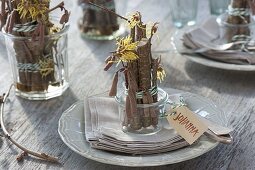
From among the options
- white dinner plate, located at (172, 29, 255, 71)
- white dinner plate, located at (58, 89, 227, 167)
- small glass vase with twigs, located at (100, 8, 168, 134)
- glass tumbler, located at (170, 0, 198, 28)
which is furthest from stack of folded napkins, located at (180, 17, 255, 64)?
small glass vase with twigs, located at (100, 8, 168, 134)

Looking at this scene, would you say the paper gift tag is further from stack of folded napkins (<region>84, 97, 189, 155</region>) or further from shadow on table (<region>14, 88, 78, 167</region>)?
shadow on table (<region>14, 88, 78, 167</region>)

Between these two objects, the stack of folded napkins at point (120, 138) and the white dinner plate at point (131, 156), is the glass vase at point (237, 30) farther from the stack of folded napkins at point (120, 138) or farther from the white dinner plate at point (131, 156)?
the stack of folded napkins at point (120, 138)

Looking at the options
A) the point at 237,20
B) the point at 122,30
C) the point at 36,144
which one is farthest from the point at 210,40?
the point at 36,144

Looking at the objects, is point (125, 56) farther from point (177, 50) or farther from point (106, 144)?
point (177, 50)

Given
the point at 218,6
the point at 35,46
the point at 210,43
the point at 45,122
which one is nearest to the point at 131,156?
the point at 45,122

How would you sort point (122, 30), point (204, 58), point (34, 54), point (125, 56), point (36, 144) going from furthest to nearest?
point (122, 30), point (204, 58), point (34, 54), point (36, 144), point (125, 56)

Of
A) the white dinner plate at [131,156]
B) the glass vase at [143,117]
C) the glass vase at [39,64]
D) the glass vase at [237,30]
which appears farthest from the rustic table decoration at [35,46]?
the glass vase at [237,30]

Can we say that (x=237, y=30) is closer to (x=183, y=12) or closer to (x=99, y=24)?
(x=183, y=12)
